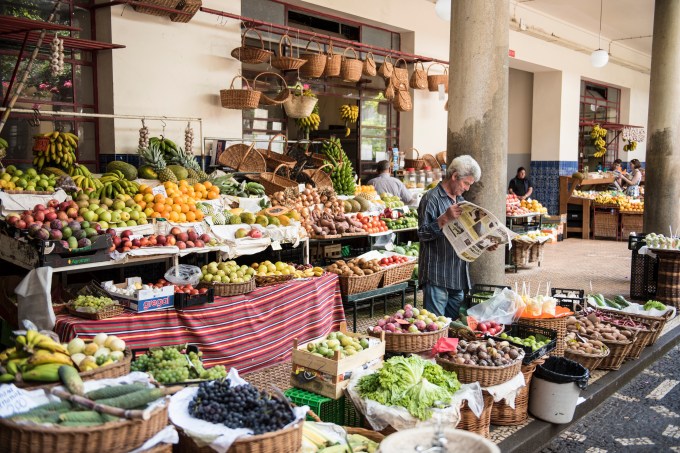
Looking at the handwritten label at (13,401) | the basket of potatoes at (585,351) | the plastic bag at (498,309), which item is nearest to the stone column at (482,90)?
the plastic bag at (498,309)

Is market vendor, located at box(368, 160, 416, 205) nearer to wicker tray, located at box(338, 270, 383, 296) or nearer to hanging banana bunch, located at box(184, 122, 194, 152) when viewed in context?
wicker tray, located at box(338, 270, 383, 296)

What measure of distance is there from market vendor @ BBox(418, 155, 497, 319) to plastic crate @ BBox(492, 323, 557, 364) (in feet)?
1.83

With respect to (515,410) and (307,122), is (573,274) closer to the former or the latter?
(307,122)

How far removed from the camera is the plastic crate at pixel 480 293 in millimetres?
5840

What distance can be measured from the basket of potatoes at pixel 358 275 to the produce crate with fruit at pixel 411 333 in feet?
7.11

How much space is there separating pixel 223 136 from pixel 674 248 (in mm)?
6373

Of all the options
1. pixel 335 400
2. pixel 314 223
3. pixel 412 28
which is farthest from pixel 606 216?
pixel 335 400

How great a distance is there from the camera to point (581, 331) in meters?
5.90

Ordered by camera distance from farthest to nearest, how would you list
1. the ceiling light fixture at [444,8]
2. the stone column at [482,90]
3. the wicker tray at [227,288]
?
the ceiling light fixture at [444,8] < the stone column at [482,90] < the wicker tray at [227,288]

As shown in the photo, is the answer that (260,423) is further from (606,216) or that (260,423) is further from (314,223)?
(606,216)

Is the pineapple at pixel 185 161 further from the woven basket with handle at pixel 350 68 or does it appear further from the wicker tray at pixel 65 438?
the wicker tray at pixel 65 438

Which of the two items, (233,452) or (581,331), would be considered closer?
(233,452)

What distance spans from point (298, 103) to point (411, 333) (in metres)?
5.45

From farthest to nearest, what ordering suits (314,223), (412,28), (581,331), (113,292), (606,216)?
(606,216)
(412,28)
(314,223)
(581,331)
(113,292)
